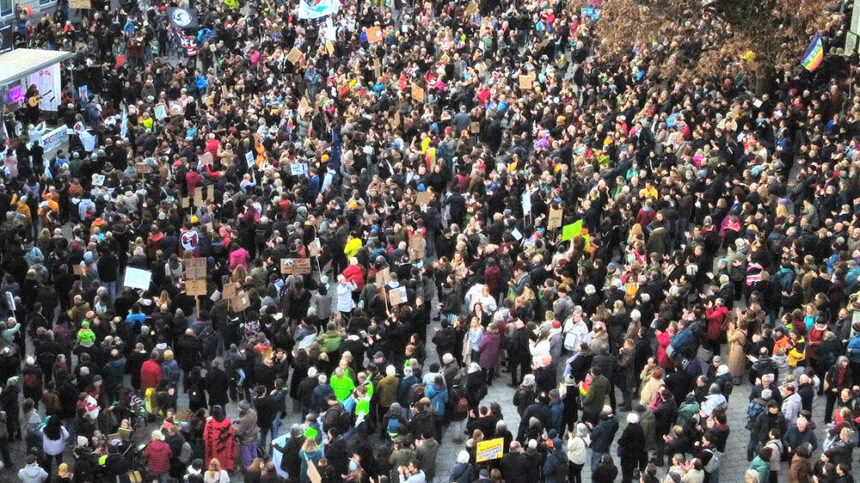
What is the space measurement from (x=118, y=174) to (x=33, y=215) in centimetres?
189

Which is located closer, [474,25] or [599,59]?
[599,59]

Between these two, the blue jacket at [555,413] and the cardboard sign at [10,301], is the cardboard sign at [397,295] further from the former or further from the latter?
the cardboard sign at [10,301]

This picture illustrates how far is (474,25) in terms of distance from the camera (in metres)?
39.4

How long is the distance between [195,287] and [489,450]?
6868mm

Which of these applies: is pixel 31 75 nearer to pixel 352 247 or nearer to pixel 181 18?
pixel 181 18

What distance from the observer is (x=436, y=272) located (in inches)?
939

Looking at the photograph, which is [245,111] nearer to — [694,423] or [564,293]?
[564,293]

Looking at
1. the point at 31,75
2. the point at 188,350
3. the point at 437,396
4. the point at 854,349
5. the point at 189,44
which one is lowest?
the point at 189,44

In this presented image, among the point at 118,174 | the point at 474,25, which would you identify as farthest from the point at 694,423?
the point at 474,25

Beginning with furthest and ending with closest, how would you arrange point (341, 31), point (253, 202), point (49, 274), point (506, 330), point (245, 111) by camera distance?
point (341, 31) → point (245, 111) → point (253, 202) → point (49, 274) → point (506, 330)

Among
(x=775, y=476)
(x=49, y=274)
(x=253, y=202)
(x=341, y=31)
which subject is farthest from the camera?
(x=341, y=31)

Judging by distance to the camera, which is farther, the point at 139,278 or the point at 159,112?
the point at 159,112

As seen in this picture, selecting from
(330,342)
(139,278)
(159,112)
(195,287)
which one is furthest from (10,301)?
(159,112)

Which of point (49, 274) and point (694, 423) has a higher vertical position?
point (694, 423)
